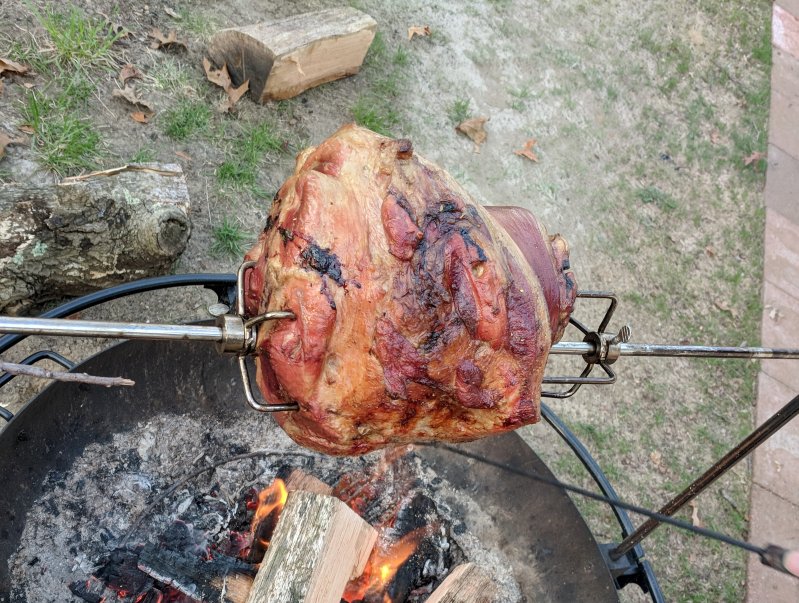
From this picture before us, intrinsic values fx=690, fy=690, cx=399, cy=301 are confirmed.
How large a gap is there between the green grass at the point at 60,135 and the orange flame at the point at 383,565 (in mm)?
2305

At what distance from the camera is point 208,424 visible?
8.83 ft

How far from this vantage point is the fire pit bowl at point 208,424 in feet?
7.16

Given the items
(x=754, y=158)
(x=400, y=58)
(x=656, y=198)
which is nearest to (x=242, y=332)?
(x=400, y=58)

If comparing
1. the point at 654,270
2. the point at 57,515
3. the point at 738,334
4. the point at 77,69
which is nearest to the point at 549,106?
the point at 654,270

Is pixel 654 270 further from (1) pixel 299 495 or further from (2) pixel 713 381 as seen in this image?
(1) pixel 299 495

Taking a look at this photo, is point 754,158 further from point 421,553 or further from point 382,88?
point 421,553

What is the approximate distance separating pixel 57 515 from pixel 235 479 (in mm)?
632

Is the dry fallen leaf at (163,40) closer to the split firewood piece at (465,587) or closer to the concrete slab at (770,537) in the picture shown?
the split firewood piece at (465,587)

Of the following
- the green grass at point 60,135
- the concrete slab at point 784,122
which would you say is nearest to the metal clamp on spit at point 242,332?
the green grass at point 60,135

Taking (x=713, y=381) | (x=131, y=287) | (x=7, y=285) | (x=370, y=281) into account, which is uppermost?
(x=370, y=281)

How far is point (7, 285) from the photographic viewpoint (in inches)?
106

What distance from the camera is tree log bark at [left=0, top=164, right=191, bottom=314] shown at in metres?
2.67

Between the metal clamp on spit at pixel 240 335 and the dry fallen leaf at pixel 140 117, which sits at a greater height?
the metal clamp on spit at pixel 240 335

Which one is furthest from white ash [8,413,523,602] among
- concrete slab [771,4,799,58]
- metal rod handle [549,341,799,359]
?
concrete slab [771,4,799,58]
